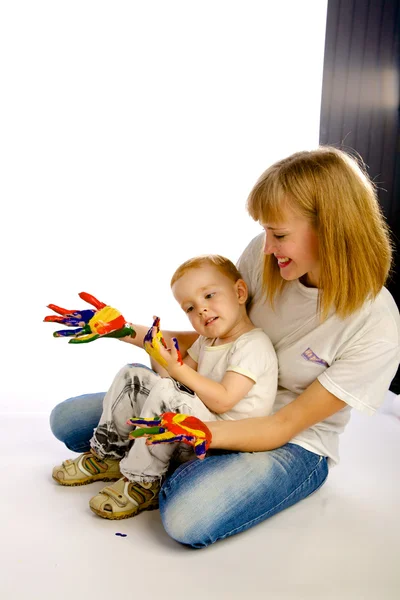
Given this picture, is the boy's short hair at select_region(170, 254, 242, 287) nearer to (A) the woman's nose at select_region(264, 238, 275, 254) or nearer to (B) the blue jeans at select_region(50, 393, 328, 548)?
(A) the woman's nose at select_region(264, 238, 275, 254)

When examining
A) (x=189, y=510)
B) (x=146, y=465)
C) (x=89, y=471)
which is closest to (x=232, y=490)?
(x=189, y=510)

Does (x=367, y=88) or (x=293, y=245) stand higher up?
(x=367, y=88)

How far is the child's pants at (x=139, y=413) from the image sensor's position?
5.61ft

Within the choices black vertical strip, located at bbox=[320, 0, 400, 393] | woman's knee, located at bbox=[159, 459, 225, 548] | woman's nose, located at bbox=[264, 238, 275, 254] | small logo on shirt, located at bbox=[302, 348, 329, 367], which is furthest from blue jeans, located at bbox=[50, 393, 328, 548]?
black vertical strip, located at bbox=[320, 0, 400, 393]

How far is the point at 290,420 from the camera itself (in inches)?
69.7

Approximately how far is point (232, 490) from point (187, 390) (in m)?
0.25

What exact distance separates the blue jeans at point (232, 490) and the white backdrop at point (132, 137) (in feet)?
6.28

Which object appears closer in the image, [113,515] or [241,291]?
[113,515]

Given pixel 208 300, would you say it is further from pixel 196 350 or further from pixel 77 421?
pixel 77 421

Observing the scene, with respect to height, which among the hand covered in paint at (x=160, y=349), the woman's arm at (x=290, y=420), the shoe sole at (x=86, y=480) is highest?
the hand covered in paint at (x=160, y=349)

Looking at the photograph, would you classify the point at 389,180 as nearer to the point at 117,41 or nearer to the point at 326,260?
the point at 117,41

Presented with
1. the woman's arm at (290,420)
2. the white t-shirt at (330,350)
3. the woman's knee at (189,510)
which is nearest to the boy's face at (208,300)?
the white t-shirt at (330,350)

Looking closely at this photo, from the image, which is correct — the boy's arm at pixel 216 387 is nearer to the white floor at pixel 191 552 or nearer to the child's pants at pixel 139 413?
the child's pants at pixel 139 413

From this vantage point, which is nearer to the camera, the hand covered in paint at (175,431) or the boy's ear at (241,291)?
the hand covered in paint at (175,431)
